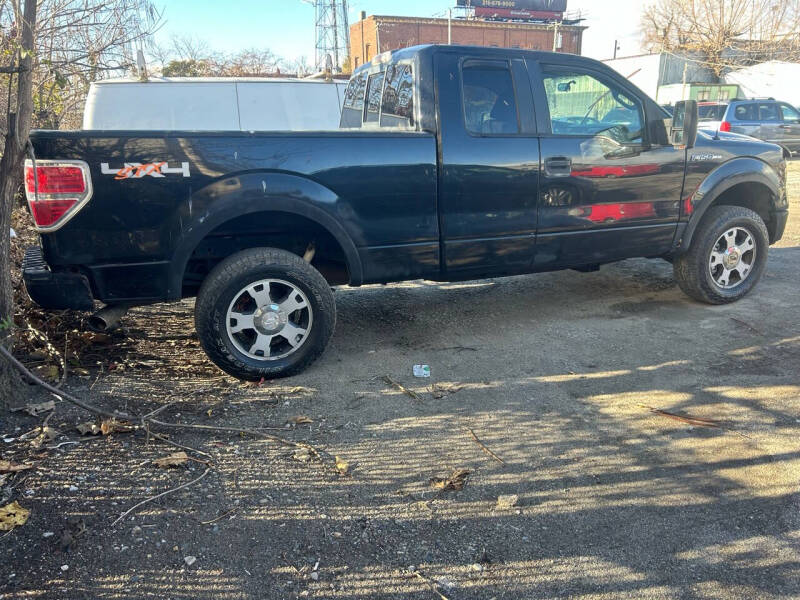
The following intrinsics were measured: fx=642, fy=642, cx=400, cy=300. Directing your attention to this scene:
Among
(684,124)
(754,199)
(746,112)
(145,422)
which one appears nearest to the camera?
(145,422)

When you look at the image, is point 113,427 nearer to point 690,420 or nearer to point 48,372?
point 48,372

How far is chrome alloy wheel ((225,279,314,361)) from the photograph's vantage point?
4121mm

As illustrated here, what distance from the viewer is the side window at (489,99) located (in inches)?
180

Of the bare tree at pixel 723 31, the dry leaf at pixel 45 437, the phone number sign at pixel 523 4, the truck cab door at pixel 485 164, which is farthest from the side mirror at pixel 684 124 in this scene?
the phone number sign at pixel 523 4

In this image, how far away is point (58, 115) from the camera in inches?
263

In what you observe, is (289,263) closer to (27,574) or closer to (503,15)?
(27,574)

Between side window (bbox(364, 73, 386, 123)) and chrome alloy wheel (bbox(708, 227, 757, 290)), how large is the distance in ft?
10.1

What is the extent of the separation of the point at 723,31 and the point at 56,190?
105ft

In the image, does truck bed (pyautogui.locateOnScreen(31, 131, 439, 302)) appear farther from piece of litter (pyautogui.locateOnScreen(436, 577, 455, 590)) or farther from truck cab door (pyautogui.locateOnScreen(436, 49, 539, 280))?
piece of litter (pyautogui.locateOnScreen(436, 577, 455, 590))

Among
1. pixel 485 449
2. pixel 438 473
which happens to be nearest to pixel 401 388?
pixel 485 449

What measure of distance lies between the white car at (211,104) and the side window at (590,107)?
12.2 feet

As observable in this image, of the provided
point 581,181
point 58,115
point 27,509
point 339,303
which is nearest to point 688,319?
point 581,181

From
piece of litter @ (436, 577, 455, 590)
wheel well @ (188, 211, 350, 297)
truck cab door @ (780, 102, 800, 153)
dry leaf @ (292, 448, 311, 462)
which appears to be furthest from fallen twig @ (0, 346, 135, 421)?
truck cab door @ (780, 102, 800, 153)

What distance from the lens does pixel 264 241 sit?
4.57 m
